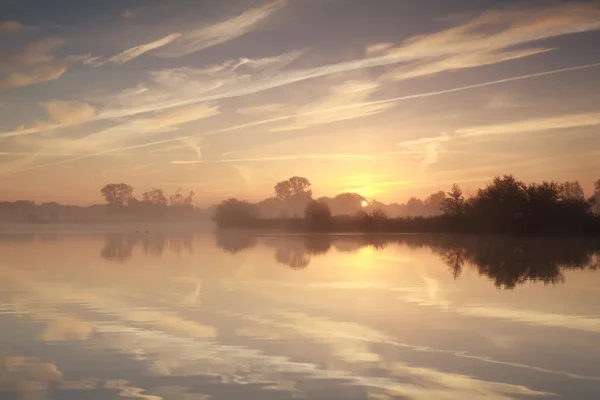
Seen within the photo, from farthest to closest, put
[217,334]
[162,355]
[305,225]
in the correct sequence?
[305,225] → [217,334] → [162,355]

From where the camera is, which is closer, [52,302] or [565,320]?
[565,320]

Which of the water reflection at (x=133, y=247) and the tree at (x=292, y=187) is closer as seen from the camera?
the water reflection at (x=133, y=247)

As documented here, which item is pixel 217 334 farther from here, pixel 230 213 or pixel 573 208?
pixel 230 213

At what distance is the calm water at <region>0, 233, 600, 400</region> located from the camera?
26.1 ft

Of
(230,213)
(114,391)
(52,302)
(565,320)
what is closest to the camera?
(114,391)

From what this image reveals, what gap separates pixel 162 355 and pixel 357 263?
19.7 metres

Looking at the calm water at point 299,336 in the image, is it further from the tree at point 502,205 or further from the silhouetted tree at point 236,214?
the silhouetted tree at point 236,214

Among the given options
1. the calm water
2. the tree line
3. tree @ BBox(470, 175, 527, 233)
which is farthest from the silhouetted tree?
the calm water

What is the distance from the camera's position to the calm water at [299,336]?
7.96 meters

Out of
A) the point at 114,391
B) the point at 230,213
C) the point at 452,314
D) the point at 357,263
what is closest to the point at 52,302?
the point at 114,391

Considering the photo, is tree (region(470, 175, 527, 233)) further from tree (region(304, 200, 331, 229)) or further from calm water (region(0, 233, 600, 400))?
calm water (region(0, 233, 600, 400))

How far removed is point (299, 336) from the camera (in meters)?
11.2

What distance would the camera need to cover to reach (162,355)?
379 inches

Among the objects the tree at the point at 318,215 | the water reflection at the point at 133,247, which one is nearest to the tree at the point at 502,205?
the tree at the point at 318,215
